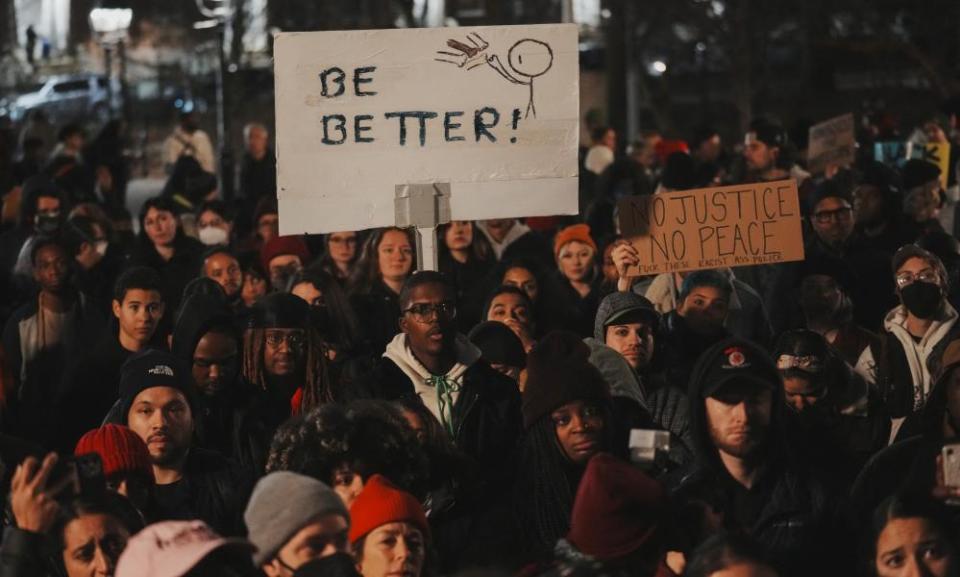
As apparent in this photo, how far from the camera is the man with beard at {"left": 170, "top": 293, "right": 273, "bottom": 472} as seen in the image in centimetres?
817

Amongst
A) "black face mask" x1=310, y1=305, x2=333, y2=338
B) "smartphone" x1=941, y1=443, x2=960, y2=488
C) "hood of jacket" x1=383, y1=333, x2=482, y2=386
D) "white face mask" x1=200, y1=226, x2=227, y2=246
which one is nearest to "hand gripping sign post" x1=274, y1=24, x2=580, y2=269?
"hood of jacket" x1=383, y1=333, x2=482, y2=386

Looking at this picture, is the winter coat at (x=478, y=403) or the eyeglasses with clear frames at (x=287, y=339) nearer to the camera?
the winter coat at (x=478, y=403)

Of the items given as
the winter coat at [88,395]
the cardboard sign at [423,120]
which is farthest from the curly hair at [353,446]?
the winter coat at [88,395]

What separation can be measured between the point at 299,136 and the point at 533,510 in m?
2.42

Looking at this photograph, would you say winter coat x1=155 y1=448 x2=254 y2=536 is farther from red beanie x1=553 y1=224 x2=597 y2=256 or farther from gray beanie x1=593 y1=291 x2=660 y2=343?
red beanie x1=553 y1=224 x2=597 y2=256

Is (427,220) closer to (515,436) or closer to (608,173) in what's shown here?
(515,436)

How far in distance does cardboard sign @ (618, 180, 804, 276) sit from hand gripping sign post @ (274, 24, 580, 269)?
2.58ft

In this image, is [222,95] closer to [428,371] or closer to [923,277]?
[923,277]

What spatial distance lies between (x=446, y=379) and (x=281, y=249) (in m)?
4.41

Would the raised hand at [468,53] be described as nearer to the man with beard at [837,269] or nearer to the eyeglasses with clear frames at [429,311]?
the eyeglasses with clear frames at [429,311]

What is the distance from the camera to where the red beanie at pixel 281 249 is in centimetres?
1238

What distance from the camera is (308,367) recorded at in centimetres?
853

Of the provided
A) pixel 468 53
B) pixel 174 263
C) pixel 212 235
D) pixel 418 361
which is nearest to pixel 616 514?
pixel 418 361

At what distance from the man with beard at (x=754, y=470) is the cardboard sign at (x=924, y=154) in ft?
28.2
